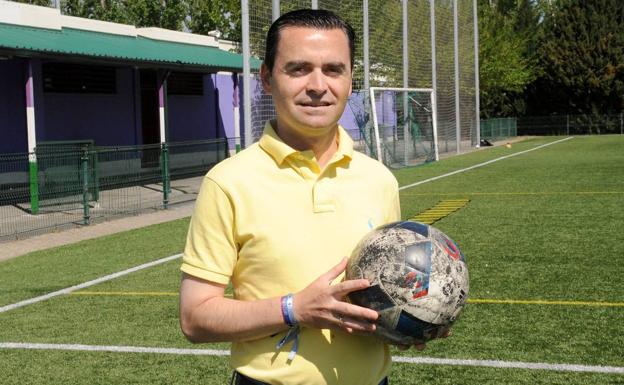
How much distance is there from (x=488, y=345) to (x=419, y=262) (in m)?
4.46

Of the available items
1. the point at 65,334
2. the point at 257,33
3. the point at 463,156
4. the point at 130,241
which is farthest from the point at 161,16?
the point at 65,334

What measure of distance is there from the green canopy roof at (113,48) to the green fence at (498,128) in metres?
25.8

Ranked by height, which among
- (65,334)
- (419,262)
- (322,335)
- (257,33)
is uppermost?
(257,33)

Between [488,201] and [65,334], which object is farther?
[488,201]

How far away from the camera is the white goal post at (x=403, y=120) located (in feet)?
91.0

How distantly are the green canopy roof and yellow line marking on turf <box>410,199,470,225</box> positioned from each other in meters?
9.12

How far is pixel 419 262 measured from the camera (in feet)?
8.30

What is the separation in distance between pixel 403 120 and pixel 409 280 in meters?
28.3

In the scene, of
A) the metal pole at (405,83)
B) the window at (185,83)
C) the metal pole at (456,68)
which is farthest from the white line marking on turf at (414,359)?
the metal pole at (456,68)

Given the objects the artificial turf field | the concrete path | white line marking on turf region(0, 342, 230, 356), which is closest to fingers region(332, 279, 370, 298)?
the artificial turf field

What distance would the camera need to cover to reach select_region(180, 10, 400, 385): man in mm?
2436

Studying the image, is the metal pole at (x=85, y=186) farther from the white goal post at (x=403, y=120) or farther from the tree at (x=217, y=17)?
the tree at (x=217, y=17)

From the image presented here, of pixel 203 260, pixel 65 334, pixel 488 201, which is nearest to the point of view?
pixel 203 260

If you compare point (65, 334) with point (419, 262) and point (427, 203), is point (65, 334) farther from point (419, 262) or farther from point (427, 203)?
point (427, 203)
